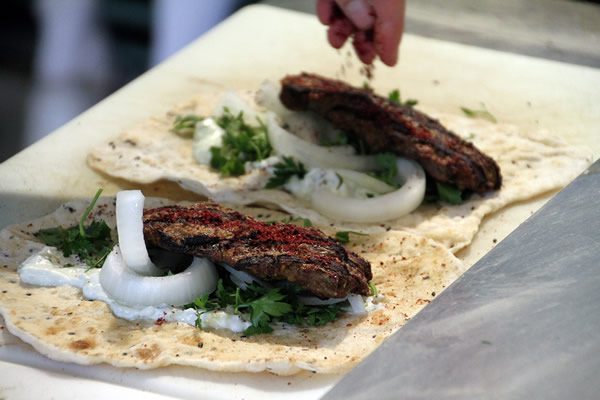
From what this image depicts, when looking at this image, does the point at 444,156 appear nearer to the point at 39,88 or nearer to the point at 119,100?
the point at 119,100

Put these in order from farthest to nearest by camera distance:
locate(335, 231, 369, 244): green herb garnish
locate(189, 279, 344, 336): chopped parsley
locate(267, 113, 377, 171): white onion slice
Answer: locate(267, 113, 377, 171): white onion slice
locate(335, 231, 369, 244): green herb garnish
locate(189, 279, 344, 336): chopped parsley

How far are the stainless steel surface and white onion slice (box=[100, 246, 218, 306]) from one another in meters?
0.89

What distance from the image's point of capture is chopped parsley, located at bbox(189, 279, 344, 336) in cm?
436

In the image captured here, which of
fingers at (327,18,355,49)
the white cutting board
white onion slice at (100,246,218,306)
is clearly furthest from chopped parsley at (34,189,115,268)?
fingers at (327,18,355,49)

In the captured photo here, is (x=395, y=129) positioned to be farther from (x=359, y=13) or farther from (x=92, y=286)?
(x=92, y=286)

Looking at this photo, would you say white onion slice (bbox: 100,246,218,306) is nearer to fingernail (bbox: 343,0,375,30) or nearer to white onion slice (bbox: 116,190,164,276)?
white onion slice (bbox: 116,190,164,276)

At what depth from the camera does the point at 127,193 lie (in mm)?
4492

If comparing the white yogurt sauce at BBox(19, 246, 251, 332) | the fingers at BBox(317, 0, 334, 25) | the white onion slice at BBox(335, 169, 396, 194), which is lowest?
the white onion slice at BBox(335, 169, 396, 194)

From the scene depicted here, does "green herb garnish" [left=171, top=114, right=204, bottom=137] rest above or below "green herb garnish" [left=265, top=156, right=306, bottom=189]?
below

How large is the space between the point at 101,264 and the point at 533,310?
5.72ft

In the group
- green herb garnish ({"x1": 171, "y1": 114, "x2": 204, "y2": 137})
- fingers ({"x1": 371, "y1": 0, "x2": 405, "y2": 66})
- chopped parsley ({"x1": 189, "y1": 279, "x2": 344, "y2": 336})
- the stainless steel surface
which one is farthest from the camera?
green herb garnish ({"x1": 171, "y1": 114, "x2": 204, "y2": 137})

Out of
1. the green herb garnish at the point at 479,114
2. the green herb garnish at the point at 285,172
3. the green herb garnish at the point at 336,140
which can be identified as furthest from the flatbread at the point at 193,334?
the green herb garnish at the point at 479,114

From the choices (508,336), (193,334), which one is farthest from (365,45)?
(508,336)

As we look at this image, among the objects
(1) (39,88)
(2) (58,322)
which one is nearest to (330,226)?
(2) (58,322)
